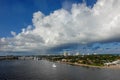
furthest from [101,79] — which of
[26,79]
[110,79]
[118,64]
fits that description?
[118,64]

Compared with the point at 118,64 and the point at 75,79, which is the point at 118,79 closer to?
the point at 75,79

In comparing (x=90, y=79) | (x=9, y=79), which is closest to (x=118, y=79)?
(x=90, y=79)

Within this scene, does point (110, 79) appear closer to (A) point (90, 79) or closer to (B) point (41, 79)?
(A) point (90, 79)

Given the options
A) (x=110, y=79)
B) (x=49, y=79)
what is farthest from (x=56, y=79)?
(x=110, y=79)

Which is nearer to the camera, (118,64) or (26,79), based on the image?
(26,79)

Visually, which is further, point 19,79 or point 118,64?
point 118,64

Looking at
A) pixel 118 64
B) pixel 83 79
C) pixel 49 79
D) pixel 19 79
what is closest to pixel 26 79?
pixel 19 79

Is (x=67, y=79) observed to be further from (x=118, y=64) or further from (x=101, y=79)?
(x=118, y=64)
